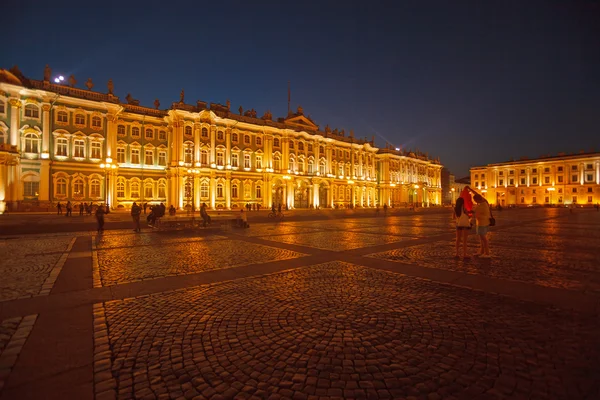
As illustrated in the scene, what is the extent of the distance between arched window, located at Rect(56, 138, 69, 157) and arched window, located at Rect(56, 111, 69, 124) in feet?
7.52

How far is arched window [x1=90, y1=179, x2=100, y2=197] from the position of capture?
39.8 meters

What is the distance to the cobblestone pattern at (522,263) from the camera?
679 cm

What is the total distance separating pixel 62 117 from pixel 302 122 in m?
38.2

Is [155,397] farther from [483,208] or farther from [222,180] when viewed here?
[222,180]

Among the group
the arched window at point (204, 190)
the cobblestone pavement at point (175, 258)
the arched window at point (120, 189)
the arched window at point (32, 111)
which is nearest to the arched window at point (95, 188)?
the arched window at point (120, 189)

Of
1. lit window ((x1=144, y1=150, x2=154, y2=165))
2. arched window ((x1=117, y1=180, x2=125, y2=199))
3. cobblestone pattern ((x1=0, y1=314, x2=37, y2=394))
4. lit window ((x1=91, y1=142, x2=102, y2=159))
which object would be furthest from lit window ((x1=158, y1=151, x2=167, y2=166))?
cobblestone pattern ((x1=0, y1=314, x2=37, y2=394))

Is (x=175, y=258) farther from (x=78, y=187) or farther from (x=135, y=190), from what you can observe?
(x=135, y=190)

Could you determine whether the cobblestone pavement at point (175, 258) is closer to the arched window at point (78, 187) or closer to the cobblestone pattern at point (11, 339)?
the cobblestone pattern at point (11, 339)

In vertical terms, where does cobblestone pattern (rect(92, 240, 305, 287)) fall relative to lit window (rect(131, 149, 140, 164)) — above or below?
below

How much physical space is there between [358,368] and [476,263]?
6.82 meters

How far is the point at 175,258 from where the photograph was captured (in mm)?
9414

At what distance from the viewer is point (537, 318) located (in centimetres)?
454

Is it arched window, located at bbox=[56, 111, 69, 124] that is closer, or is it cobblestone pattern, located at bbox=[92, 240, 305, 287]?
cobblestone pattern, located at bbox=[92, 240, 305, 287]

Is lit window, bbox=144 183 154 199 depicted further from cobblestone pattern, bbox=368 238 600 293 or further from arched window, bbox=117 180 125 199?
cobblestone pattern, bbox=368 238 600 293
